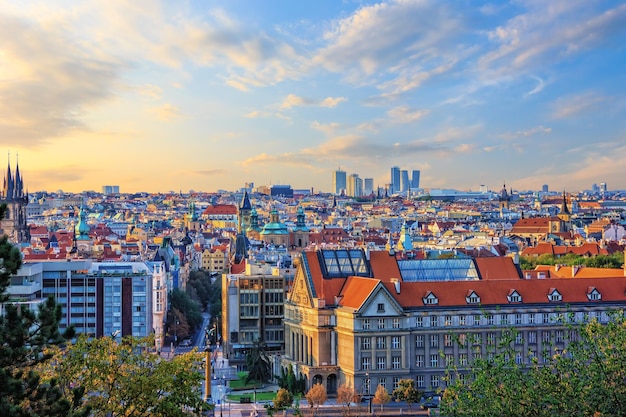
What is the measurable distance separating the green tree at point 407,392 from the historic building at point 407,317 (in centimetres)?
286

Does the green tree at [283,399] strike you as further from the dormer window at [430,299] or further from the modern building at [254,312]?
the modern building at [254,312]

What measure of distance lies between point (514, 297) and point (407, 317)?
7.88 meters

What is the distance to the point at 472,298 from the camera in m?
70.1

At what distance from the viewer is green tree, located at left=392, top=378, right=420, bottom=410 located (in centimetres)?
6316

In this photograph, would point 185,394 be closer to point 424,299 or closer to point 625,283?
point 424,299

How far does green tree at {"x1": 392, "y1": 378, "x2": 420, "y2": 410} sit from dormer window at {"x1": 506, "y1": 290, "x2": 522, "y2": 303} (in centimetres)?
1038

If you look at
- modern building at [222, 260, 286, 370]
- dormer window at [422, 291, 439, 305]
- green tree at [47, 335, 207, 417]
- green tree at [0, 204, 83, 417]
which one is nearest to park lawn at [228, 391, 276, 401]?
dormer window at [422, 291, 439, 305]

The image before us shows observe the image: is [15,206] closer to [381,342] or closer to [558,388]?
[381,342]

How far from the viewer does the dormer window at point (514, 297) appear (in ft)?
230

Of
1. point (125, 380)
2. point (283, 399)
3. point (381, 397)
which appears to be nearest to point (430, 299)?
point (381, 397)

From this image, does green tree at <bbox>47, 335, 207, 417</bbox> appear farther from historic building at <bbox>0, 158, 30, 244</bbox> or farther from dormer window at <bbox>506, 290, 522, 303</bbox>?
historic building at <bbox>0, 158, 30, 244</bbox>

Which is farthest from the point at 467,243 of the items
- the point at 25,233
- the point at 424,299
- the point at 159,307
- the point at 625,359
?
the point at 625,359

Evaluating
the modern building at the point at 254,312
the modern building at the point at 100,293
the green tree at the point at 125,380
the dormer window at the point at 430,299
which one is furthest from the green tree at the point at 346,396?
the green tree at the point at 125,380

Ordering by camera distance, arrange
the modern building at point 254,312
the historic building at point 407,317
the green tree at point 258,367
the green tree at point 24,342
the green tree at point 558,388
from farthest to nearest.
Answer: the modern building at point 254,312 → the green tree at point 258,367 → the historic building at point 407,317 → the green tree at point 558,388 → the green tree at point 24,342
